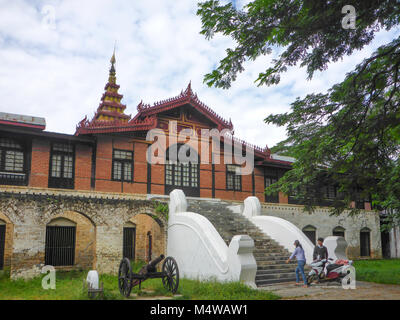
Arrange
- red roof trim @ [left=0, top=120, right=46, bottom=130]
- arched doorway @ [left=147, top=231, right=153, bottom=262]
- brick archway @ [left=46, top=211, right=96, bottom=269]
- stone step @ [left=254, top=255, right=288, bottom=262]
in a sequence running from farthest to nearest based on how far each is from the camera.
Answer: arched doorway @ [left=147, top=231, right=153, bottom=262]
brick archway @ [left=46, top=211, right=96, bottom=269]
red roof trim @ [left=0, top=120, right=46, bottom=130]
stone step @ [left=254, top=255, right=288, bottom=262]

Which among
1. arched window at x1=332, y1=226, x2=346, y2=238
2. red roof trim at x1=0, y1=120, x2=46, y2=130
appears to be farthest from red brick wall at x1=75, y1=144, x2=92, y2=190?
arched window at x1=332, y1=226, x2=346, y2=238

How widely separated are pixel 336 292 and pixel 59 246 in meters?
11.9

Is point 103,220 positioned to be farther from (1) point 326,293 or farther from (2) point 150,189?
(1) point 326,293

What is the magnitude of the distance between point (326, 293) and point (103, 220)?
803 cm

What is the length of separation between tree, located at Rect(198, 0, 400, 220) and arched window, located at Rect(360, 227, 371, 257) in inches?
615

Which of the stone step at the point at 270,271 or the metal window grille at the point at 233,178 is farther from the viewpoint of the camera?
the metal window grille at the point at 233,178

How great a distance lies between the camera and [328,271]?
34.1 ft

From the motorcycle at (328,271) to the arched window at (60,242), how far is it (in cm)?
1076

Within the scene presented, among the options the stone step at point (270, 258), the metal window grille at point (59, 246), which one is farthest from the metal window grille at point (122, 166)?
the stone step at point (270, 258)

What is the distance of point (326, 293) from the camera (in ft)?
30.3

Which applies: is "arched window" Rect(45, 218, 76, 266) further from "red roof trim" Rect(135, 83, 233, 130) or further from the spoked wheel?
the spoked wheel

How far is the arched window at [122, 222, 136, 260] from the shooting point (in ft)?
61.5

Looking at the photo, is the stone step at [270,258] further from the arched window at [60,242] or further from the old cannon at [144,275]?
the arched window at [60,242]

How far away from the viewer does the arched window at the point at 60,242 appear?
15820 mm
